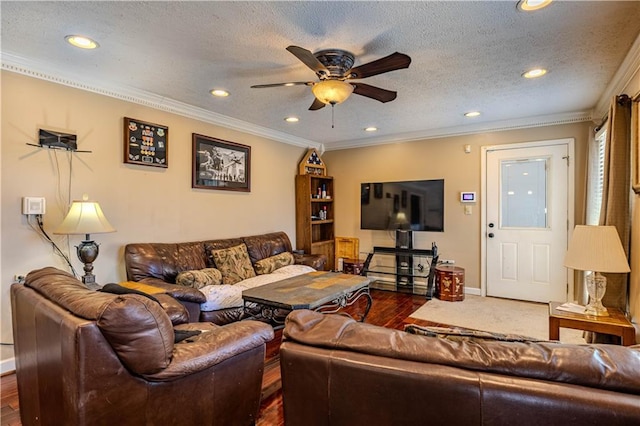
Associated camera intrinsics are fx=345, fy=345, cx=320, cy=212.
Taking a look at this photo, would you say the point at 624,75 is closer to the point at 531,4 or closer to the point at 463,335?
the point at 531,4

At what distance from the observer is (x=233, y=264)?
393cm

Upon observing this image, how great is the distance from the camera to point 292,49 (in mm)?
2064

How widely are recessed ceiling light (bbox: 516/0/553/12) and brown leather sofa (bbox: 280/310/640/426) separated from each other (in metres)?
1.80

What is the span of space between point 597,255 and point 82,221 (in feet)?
11.9

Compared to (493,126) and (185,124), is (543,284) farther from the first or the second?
(185,124)

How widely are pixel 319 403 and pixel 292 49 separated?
6.11 ft

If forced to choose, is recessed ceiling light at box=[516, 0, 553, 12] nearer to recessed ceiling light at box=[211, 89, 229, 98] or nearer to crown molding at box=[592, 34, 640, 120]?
crown molding at box=[592, 34, 640, 120]

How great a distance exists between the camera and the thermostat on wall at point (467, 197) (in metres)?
4.92

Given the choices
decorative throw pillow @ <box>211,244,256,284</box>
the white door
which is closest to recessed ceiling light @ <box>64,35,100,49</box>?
decorative throw pillow @ <box>211,244,256,284</box>

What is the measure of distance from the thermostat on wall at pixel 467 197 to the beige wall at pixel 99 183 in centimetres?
308

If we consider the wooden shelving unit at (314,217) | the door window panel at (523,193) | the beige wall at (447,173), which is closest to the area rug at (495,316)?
the beige wall at (447,173)

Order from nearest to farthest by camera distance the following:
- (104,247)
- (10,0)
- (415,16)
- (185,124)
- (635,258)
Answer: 1. (10,0)
2. (415,16)
3. (635,258)
4. (104,247)
5. (185,124)

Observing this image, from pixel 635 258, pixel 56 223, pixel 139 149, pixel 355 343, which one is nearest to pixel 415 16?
pixel 355 343

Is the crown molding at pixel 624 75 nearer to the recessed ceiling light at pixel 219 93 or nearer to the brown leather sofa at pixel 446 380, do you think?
the brown leather sofa at pixel 446 380
